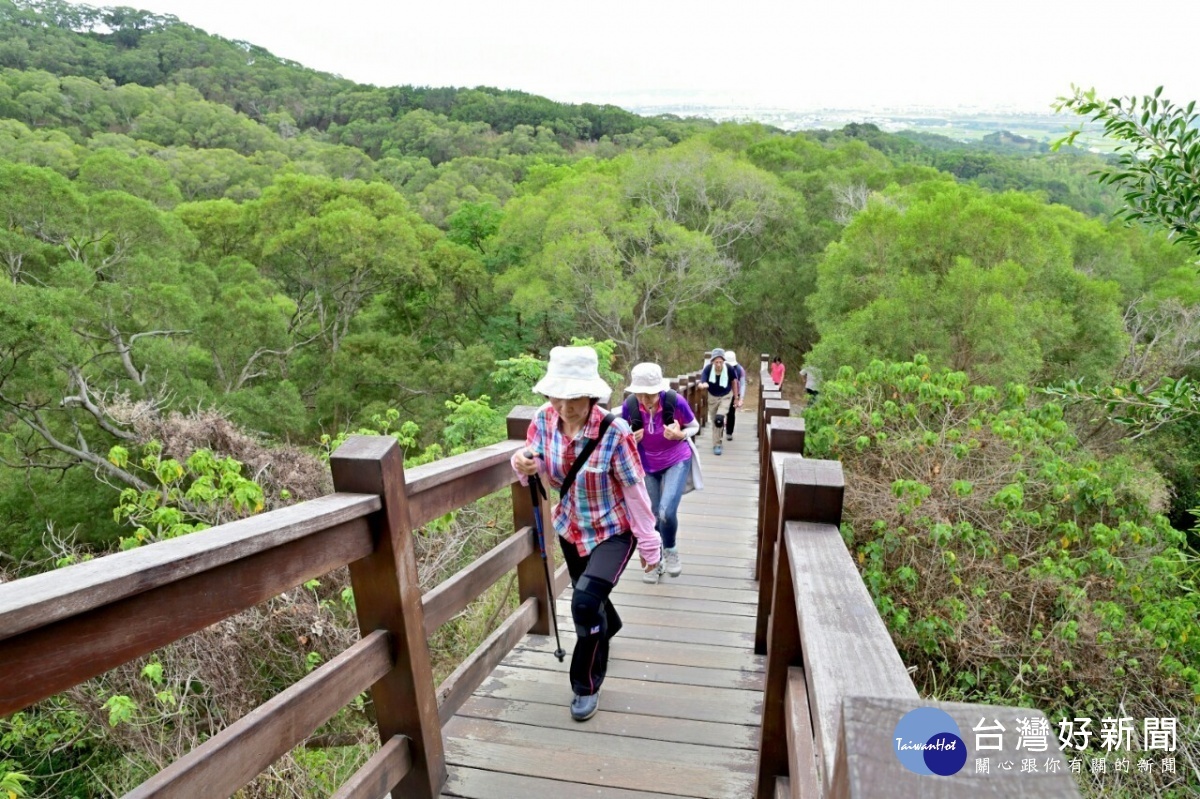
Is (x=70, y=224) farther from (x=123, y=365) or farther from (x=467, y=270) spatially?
(x=467, y=270)

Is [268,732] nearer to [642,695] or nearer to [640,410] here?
[642,695]

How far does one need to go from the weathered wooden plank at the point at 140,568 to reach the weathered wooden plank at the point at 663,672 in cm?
174

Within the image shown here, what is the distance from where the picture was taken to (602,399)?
2637 millimetres

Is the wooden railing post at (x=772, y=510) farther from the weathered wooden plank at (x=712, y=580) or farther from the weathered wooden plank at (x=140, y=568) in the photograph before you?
the weathered wooden plank at (x=140, y=568)

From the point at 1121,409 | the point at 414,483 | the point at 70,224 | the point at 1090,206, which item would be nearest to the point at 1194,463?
the point at 1121,409

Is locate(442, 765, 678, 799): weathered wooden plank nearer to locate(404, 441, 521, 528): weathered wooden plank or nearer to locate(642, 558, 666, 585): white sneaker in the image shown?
locate(404, 441, 521, 528): weathered wooden plank

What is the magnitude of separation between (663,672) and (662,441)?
1.61 m

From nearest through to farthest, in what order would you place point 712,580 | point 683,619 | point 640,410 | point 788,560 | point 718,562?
point 788,560
point 683,619
point 640,410
point 712,580
point 718,562

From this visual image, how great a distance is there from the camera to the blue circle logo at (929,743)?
581 millimetres

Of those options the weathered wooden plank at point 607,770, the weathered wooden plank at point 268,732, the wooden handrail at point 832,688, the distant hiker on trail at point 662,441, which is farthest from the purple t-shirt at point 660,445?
the weathered wooden plank at point 268,732

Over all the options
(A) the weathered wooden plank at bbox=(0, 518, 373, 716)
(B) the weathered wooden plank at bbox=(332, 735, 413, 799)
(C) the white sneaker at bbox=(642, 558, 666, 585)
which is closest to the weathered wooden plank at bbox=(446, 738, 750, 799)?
(B) the weathered wooden plank at bbox=(332, 735, 413, 799)

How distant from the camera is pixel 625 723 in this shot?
8.93 ft

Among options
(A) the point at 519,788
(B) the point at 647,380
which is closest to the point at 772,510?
(A) the point at 519,788

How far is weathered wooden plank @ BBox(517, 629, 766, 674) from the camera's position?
10.7 feet
